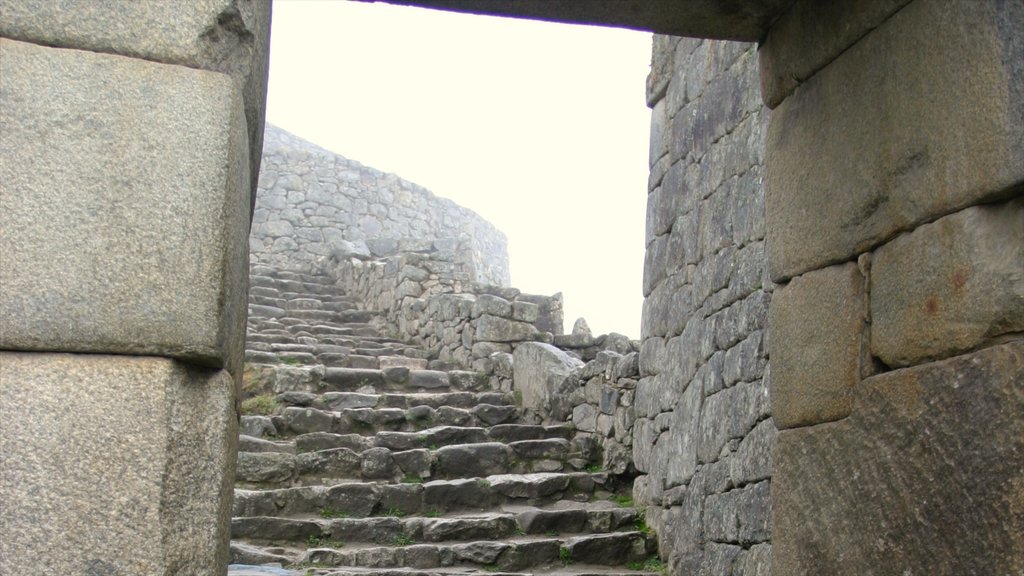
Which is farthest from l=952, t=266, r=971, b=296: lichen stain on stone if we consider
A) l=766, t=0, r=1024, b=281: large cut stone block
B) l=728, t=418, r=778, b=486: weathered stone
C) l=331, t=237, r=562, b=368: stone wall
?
l=331, t=237, r=562, b=368: stone wall

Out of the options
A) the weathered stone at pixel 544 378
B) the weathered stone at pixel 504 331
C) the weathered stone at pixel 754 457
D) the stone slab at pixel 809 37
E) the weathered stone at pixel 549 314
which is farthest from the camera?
Answer: the weathered stone at pixel 549 314

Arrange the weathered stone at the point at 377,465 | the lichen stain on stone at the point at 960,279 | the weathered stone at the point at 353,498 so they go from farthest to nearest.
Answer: the weathered stone at the point at 377,465
the weathered stone at the point at 353,498
the lichen stain on stone at the point at 960,279

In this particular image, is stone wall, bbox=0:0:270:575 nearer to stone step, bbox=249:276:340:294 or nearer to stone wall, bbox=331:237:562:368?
stone wall, bbox=331:237:562:368

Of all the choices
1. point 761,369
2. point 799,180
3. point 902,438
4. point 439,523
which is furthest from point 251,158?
point 439,523

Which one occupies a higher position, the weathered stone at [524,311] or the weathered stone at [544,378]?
the weathered stone at [524,311]

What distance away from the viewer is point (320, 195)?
899 inches

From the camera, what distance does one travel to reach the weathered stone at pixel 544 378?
946 centimetres

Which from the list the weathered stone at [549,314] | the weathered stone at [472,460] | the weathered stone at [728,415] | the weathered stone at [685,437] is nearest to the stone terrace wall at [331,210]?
the weathered stone at [549,314]

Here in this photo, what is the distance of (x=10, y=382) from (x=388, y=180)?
22.1m

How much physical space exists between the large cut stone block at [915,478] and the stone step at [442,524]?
4260 millimetres

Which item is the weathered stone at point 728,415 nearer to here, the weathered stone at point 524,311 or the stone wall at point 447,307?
the stone wall at point 447,307

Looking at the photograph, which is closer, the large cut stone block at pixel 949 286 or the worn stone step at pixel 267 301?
the large cut stone block at pixel 949 286

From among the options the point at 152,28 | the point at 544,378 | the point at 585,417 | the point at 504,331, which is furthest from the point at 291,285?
the point at 152,28

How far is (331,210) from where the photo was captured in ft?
74.6
